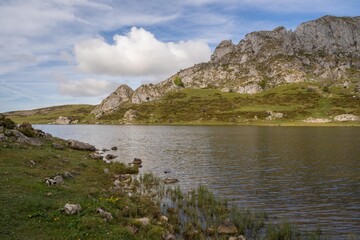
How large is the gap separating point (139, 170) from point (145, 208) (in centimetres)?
2439

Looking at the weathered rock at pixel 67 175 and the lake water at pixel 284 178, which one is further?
the weathered rock at pixel 67 175

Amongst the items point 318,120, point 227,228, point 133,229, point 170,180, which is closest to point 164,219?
point 133,229

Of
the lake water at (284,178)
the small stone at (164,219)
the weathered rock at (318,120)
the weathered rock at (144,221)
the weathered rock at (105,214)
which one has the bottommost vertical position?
the lake water at (284,178)

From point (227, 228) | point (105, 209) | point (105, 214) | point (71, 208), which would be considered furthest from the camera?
point (227, 228)

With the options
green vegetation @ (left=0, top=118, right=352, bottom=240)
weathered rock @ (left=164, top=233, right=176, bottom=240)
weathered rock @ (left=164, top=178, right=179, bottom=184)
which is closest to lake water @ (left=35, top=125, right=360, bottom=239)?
weathered rock @ (left=164, top=178, right=179, bottom=184)

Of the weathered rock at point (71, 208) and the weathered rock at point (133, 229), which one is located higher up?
the weathered rock at point (71, 208)

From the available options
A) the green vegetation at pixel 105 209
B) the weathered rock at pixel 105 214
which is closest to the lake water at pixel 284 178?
the green vegetation at pixel 105 209

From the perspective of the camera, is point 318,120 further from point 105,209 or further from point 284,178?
point 105,209

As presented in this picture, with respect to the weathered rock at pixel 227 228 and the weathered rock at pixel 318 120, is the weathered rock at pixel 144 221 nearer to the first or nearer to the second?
the weathered rock at pixel 227 228

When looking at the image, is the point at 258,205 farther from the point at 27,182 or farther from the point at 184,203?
the point at 27,182

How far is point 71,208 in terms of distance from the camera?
69.1ft

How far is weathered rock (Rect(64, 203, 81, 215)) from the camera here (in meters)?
20.8

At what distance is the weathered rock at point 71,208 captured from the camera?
2083 cm

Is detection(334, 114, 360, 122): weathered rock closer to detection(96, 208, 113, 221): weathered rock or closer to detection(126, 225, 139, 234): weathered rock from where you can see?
detection(126, 225, 139, 234): weathered rock
